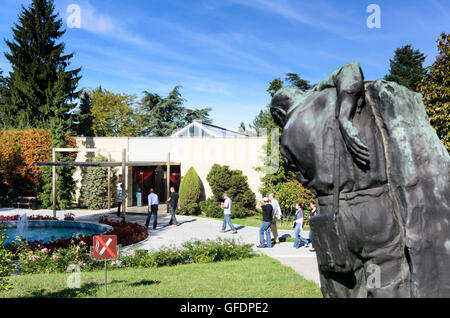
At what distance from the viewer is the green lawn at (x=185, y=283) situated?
6012mm

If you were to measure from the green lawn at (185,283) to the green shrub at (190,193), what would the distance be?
1234cm

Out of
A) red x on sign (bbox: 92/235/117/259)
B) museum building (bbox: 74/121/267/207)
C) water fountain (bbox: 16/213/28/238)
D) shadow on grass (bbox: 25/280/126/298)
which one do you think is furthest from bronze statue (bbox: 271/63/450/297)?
museum building (bbox: 74/121/267/207)

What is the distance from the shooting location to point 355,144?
7.56ft

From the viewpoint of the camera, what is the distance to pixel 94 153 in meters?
25.9

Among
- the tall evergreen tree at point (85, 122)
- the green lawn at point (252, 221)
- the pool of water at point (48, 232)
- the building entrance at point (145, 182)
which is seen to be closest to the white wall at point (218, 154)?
the building entrance at point (145, 182)

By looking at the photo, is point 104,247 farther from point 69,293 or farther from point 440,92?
point 440,92

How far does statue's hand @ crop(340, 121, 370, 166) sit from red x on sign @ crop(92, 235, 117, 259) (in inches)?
180

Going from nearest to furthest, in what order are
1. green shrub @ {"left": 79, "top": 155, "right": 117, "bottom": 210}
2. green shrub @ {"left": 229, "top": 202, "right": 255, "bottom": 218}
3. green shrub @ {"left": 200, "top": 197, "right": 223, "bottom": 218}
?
green shrub @ {"left": 229, "top": 202, "right": 255, "bottom": 218}
green shrub @ {"left": 200, "top": 197, "right": 223, "bottom": 218}
green shrub @ {"left": 79, "top": 155, "right": 117, "bottom": 210}

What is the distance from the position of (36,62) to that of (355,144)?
108 ft

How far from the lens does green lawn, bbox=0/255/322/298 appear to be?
19.7ft

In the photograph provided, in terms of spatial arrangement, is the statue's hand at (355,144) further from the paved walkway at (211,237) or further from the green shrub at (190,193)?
the green shrub at (190,193)

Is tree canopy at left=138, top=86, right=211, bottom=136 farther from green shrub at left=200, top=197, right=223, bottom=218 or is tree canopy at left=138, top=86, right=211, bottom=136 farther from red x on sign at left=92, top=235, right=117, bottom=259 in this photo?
red x on sign at left=92, top=235, right=117, bottom=259

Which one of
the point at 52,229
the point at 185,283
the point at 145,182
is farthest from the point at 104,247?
the point at 145,182
